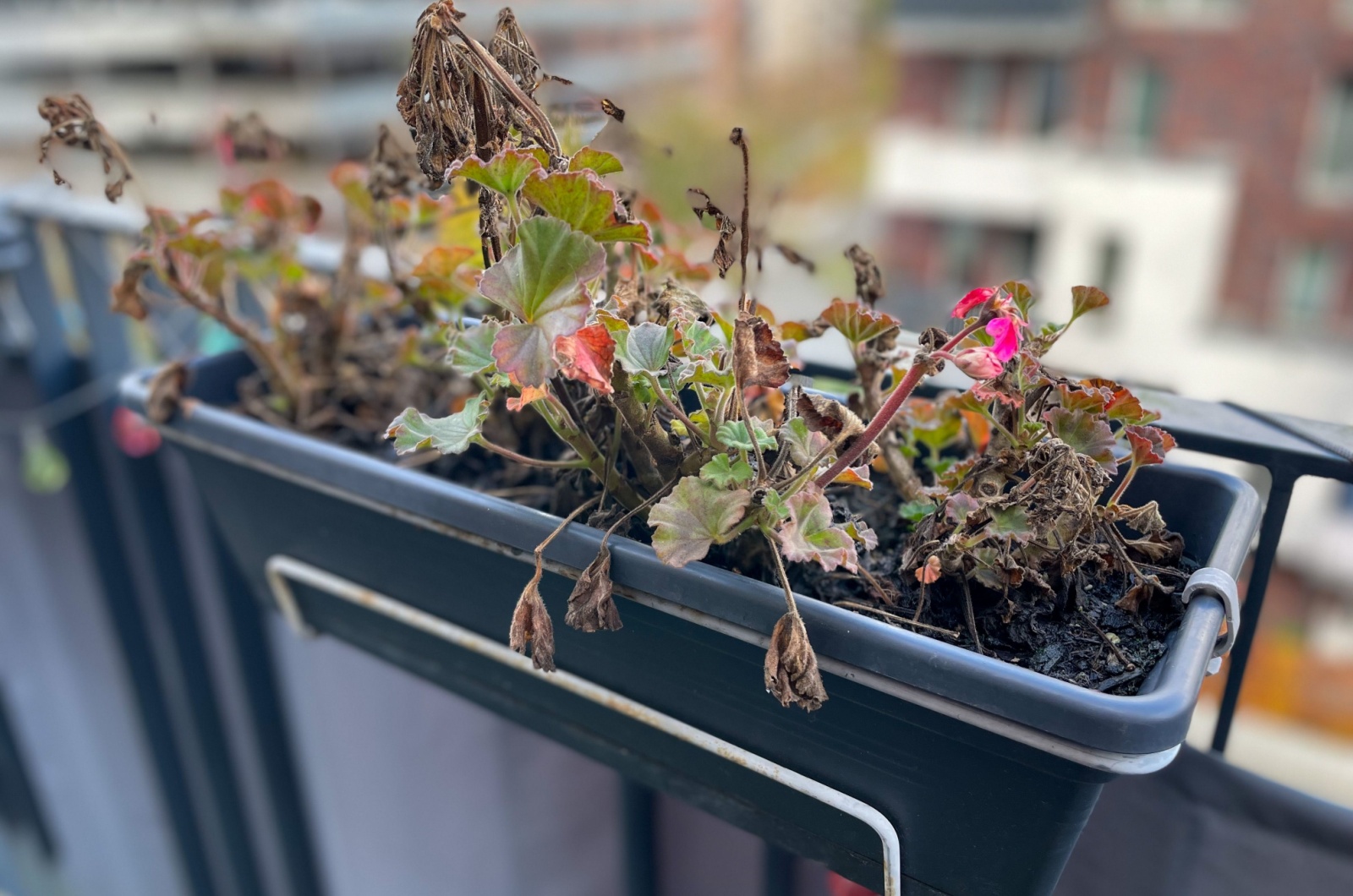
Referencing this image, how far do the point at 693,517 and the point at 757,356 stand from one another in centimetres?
7

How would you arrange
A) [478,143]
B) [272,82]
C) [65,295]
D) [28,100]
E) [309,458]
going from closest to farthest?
[478,143], [309,458], [65,295], [272,82], [28,100]

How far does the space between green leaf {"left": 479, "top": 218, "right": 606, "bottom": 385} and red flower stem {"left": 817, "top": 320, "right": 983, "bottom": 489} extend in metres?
0.13

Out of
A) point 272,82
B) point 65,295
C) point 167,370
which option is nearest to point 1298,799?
point 167,370

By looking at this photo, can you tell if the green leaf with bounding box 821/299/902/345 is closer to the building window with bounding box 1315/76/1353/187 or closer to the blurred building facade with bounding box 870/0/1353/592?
the blurred building facade with bounding box 870/0/1353/592

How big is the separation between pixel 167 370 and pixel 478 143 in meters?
0.34

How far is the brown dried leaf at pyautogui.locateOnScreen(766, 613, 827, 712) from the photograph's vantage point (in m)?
0.34

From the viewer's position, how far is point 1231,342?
841 centimetres

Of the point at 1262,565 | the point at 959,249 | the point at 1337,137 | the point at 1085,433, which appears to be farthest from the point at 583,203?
the point at 1337,137

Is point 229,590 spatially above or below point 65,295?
below

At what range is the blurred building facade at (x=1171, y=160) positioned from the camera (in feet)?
25.7

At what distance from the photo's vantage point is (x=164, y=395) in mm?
589

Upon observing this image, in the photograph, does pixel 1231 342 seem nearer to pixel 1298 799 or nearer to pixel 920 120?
pixel 920 120

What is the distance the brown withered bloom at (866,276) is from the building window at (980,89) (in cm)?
914

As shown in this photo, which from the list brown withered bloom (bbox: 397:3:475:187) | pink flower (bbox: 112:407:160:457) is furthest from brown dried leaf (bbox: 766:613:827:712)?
pink flower (bbox: 112:407:160:457)
